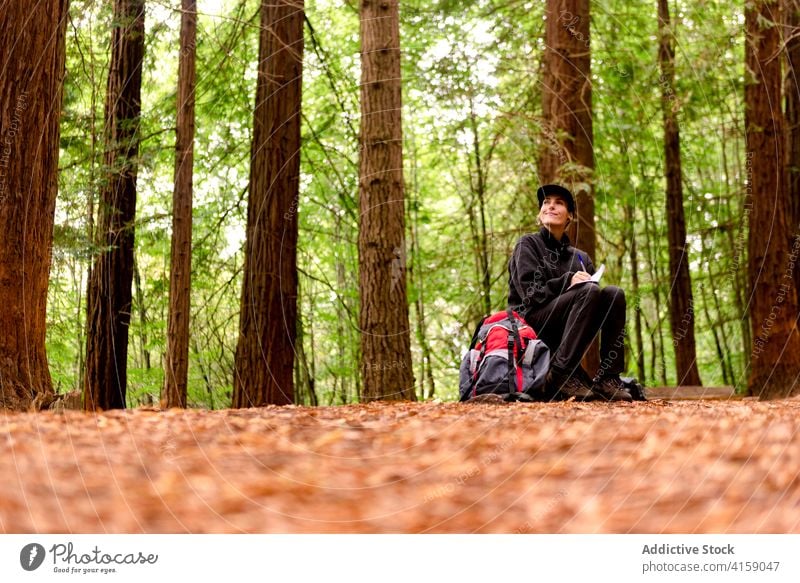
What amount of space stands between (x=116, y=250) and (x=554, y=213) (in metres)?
4.61

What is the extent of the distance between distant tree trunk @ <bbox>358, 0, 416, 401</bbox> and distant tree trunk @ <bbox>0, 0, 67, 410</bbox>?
2.73 meters

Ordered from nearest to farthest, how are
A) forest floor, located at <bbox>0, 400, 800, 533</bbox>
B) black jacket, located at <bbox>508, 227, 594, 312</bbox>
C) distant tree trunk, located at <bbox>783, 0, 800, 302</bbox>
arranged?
forest floor, located at <bbox>0, 400, 800, 533</bbox>, black jacket, located at <bbox>508, 227, 594, 312</bbox>, distant tree trunk, located at <bbox>783, 0, 800, 302</bbox>

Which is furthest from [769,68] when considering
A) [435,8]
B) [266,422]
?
[266,422]

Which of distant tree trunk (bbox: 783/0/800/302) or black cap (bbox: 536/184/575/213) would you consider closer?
black cap (bbox: 536/184/575/213)

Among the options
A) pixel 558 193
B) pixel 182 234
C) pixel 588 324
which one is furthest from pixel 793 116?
pixel 182 234

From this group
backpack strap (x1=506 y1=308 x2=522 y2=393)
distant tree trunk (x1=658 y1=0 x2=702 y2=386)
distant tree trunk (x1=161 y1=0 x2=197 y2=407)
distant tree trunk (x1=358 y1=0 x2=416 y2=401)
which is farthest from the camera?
distant tree trunk (x1=658 y1=0 x2=702 y2=386)

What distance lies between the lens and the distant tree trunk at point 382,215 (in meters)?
6.98

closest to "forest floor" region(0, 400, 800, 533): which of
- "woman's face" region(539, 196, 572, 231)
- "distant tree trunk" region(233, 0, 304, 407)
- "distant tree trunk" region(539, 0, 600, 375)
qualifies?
"woman's face" region(539, 196, 572, 231)

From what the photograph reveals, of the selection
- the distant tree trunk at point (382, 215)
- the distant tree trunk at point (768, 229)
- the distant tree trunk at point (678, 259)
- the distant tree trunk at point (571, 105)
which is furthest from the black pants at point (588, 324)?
the distant tree trunk at point (678, 259)

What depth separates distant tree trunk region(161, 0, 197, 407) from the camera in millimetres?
7770

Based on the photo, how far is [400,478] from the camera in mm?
2824

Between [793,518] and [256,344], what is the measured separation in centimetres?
590

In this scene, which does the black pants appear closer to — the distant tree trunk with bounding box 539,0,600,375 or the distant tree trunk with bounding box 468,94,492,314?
the distant tree trunk with bounding box 539,0,600,375

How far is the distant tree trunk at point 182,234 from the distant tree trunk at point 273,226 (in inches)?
20.7
